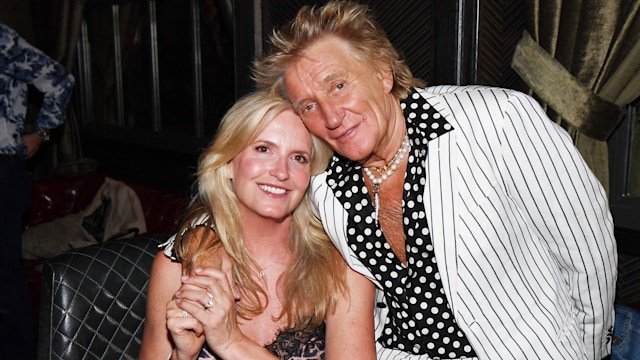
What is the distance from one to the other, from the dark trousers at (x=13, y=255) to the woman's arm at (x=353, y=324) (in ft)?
8.76

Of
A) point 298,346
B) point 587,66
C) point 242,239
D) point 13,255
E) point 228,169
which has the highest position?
point 587,66

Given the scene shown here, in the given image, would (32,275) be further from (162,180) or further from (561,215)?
(561,215)

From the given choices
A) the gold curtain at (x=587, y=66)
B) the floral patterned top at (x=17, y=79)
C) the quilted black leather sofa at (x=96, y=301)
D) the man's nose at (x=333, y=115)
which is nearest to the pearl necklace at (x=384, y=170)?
the man's nose at (x=333, y=115)

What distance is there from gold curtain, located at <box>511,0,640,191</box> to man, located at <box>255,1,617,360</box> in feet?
3.36

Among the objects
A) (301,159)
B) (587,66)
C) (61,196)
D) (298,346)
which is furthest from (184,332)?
(61,196)

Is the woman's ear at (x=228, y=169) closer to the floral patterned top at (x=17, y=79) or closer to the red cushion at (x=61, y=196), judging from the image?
the floral patterned top at (x=17, y=79)

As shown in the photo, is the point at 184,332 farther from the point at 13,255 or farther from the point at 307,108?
the point at 13,255

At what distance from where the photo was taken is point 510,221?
194 centimetres

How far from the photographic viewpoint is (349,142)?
75.9 inches

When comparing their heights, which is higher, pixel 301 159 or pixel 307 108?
pixel 307 108

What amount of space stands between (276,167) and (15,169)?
2629 mm

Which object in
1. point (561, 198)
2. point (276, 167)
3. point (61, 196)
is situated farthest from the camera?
point (61, 196)

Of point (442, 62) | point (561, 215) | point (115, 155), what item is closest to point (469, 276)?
point (561, 215)

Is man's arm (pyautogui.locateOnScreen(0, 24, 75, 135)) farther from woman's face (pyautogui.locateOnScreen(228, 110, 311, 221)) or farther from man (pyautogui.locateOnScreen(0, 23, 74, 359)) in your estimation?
woman's face (pyautogui.locateOnScreen(228, 110, 311, 221))
